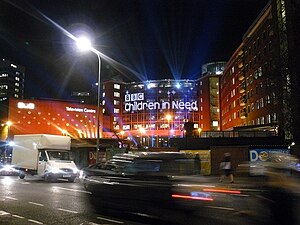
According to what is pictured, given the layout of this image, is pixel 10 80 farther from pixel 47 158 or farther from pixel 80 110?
pixel 47 158

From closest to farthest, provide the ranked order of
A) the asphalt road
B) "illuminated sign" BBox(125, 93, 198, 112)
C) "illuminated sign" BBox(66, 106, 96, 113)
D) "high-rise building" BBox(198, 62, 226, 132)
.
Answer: the asphalt road, "illuminated sign" BBox(66, 106, 96, 113), "high-rise building" BBox(198, 62, 226, 132), "illuminated sign" BBox(125, 93, 198, 112)

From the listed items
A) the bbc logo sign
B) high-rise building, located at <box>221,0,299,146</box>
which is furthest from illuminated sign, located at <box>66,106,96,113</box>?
high-rise building, located at <box>221,0,299,146</box>

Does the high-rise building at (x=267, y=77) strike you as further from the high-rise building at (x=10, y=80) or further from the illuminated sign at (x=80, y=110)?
the high-rise building at (x=10, y=80)

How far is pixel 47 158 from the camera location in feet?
77.9

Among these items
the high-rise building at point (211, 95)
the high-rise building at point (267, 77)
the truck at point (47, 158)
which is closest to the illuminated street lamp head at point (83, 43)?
the truck at point (47, 158)

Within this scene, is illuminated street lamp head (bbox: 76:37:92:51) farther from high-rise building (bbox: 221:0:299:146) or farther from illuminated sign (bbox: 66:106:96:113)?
illuminated sign (bbox: 66:106:96:113)

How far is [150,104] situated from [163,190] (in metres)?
118

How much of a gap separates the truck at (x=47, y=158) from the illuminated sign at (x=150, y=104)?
100916mm

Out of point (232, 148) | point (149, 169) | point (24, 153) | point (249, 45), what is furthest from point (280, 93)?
point (249, 45)

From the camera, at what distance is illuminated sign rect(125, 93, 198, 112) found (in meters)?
125

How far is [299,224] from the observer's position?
6.43 metres

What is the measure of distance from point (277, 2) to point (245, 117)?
83.8 ft

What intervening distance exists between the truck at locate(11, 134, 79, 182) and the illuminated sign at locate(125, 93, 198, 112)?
100916 millimetres

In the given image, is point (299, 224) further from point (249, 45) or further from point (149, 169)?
point (249, 45)
